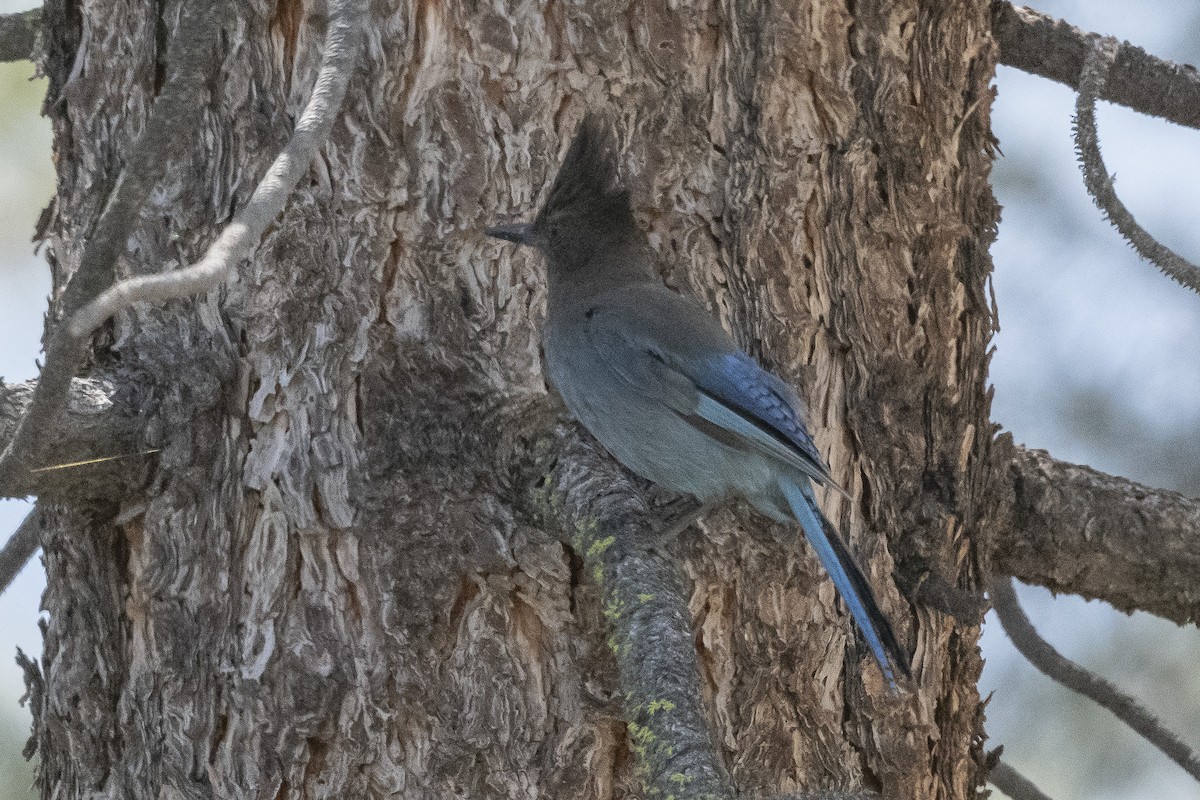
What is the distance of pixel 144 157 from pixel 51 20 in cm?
128

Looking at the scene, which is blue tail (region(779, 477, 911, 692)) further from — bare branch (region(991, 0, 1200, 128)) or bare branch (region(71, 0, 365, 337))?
bare branch (region(991, 0, 1200, 128))

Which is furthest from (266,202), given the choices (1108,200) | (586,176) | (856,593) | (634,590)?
(1108,200)

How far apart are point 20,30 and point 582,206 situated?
47.5 inches

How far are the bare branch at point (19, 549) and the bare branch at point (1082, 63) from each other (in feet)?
7.37

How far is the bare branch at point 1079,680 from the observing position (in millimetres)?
2914

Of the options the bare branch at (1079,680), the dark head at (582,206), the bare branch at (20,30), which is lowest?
the bare branch at (1079,680)

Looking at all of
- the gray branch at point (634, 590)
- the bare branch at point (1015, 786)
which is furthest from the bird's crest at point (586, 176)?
the bare branch at point (1015, 786)

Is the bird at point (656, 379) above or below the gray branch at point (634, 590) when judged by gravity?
above

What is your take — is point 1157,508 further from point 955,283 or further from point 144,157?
point 144,157

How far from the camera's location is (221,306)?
2.48 m

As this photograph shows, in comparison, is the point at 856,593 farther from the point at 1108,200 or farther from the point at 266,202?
the point at 266,202

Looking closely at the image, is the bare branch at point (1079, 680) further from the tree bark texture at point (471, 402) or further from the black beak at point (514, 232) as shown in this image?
the black beak at point (514, 232)

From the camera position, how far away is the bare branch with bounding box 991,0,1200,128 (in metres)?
3.05

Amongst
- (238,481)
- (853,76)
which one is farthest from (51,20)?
(853,76)
